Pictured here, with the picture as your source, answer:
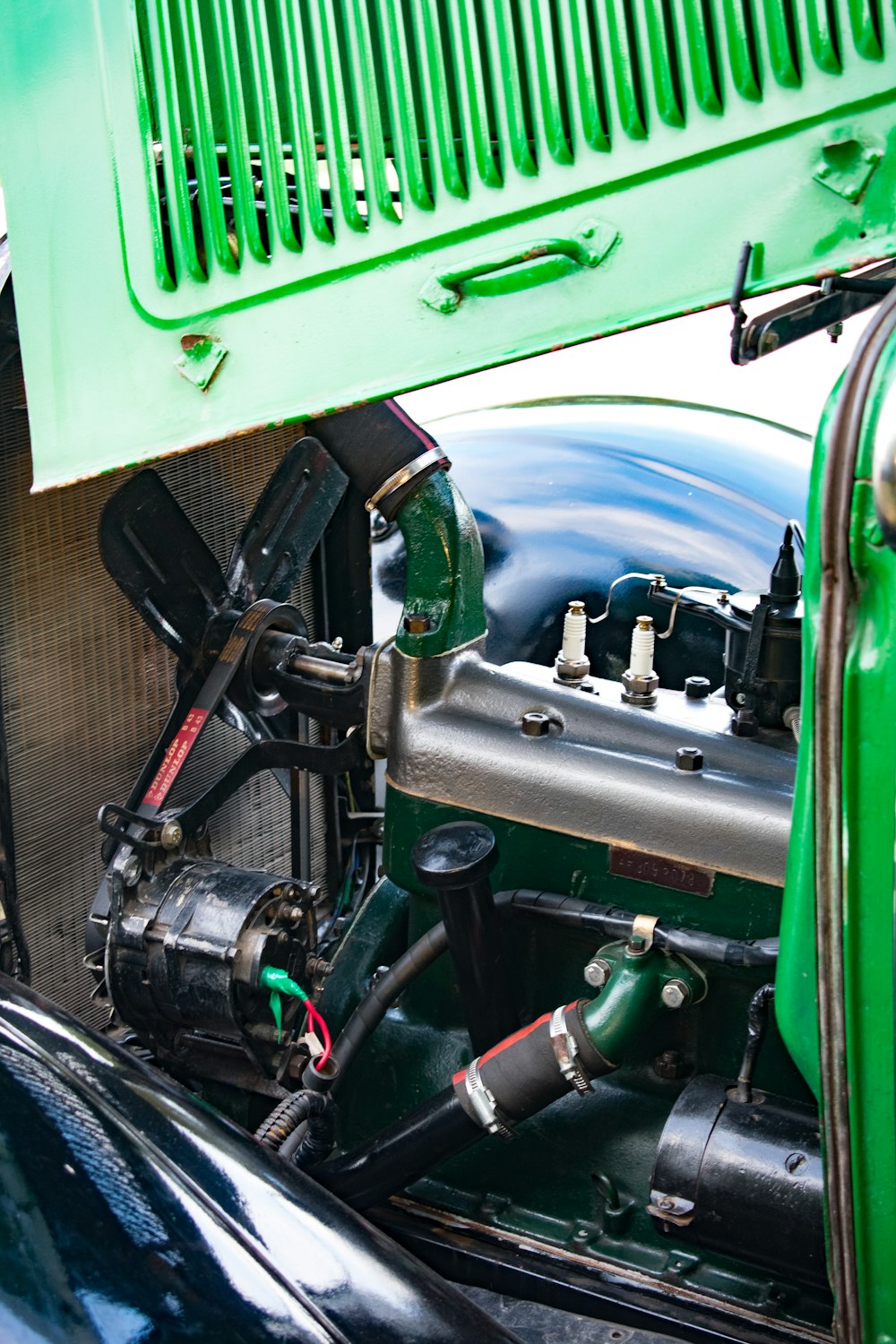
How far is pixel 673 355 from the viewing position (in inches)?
246

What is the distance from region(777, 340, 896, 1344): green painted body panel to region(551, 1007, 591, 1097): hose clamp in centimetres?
57

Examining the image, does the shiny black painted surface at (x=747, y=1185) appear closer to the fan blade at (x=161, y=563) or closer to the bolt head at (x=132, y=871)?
the bolt head at (x=132, y=871)

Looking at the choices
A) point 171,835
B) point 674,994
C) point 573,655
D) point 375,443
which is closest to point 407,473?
point 375,443

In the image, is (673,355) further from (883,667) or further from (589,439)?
(883,667)

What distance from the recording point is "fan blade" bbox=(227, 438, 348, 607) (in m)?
2.12

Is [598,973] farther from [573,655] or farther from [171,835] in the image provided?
[171,835]

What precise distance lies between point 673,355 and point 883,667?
5.47 metres

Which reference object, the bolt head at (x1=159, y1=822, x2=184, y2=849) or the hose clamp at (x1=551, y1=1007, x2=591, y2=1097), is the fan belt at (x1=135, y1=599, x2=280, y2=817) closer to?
the bolt head at (x1=159, y1=822, x2=184, y2=849)

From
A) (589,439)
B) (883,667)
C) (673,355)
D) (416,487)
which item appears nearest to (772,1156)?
(883,667)

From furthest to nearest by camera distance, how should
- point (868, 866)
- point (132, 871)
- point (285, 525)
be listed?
point (285, 525), point (132, 871), point (868, 866)

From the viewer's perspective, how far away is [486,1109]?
1674 mm

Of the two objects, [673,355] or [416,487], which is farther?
[673,355]

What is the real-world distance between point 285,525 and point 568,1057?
2.96 feet

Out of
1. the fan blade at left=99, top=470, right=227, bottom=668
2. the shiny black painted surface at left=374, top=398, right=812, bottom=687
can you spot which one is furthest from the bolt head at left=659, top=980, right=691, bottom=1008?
the shiny black painted surface at left=374, top=398, right=812, bottom=687
